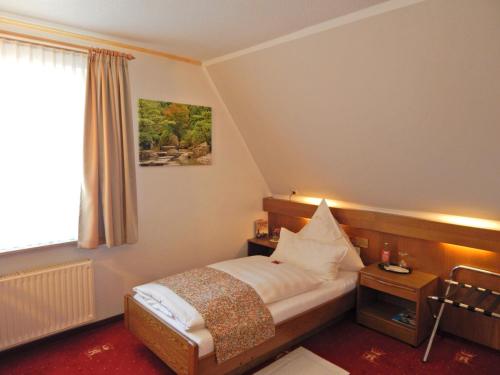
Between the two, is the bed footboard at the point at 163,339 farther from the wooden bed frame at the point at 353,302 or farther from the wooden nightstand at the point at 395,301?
the wooden nightstand at the point at 395,301

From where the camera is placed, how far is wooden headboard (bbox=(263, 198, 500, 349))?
9.77 ft

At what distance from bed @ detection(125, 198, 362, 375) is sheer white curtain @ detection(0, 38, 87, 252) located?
900 millimetres

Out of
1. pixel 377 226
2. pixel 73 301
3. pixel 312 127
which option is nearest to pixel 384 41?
pixel 312 127

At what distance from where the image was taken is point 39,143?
286 cm

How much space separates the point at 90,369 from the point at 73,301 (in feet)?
1.92

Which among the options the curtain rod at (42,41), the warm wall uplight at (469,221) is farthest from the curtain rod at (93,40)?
the warm wall uplight at (469,221)

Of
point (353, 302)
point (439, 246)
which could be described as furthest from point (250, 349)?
point (439, 246)

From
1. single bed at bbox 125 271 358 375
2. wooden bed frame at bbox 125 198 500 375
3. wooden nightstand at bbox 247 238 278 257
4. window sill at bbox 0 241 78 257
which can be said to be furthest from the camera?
wooden nightstand at bbox 247 238 278 257

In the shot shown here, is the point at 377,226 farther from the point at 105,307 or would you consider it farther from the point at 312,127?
the point at 105,307

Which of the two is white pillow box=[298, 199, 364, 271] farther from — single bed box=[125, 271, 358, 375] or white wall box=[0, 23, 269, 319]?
white wall box=[0, 23, 269, 319]

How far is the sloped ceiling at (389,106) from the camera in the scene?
7.24 ft

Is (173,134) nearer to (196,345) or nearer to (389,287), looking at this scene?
(196,345)

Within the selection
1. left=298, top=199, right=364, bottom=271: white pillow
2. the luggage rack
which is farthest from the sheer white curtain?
Result: the luggage rack

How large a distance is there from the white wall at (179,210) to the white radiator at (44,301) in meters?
0.14
